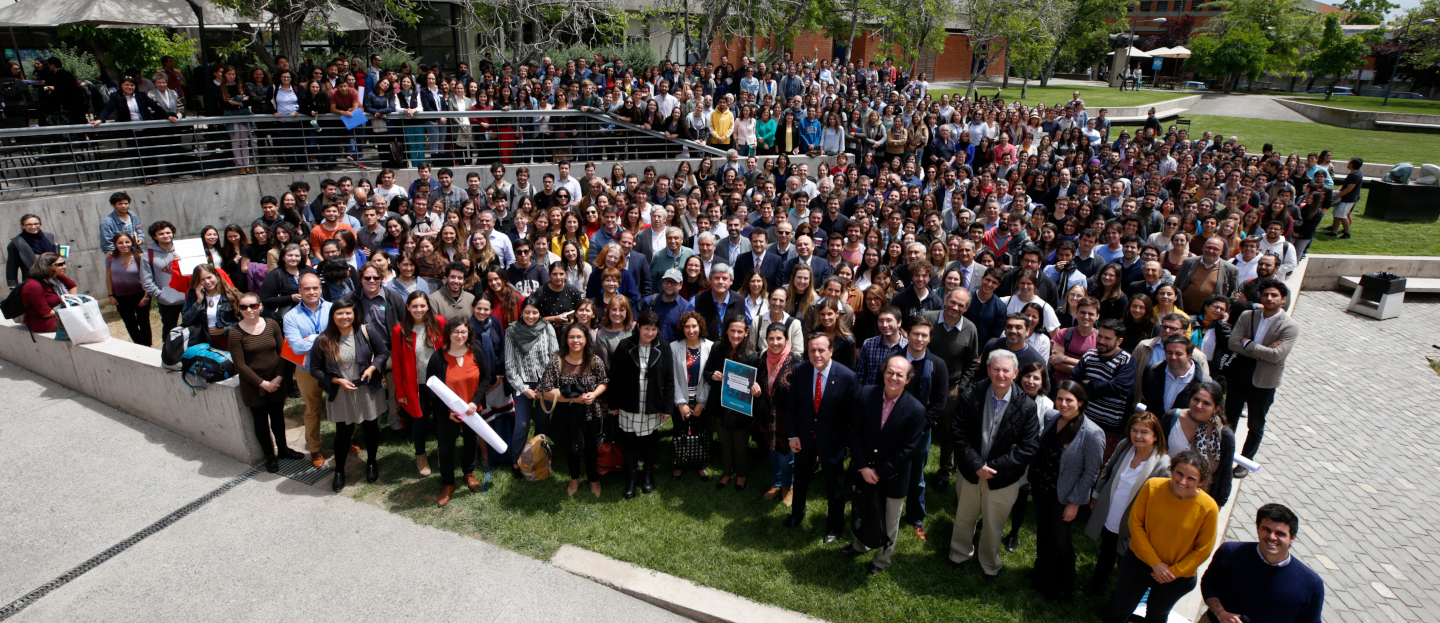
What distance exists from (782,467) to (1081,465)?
230 cm

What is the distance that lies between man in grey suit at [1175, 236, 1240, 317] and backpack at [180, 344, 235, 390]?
9.05m

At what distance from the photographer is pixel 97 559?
550cm

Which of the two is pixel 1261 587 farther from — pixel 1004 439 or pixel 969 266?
pixel 969 266

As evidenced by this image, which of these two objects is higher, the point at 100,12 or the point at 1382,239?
the point at 100,12

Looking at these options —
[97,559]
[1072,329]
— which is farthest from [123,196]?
[1072,329]

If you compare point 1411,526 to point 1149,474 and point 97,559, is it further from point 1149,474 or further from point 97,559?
point 97,559

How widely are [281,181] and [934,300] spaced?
414 inches

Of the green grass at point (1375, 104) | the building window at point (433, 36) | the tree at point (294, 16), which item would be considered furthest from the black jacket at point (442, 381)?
the green grass at point (1375, 104)

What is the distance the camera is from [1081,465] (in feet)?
16.3

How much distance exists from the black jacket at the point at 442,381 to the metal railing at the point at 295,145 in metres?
7.15

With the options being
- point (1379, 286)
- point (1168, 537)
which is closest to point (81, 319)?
point (1168, 537)

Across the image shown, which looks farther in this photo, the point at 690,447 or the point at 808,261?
the point at 808,261

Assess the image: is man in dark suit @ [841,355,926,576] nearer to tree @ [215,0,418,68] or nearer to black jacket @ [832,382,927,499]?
black jacket @ [832,382,927,499]

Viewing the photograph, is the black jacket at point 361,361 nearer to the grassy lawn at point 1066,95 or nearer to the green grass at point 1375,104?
the grassy lawn at point 1066,95
